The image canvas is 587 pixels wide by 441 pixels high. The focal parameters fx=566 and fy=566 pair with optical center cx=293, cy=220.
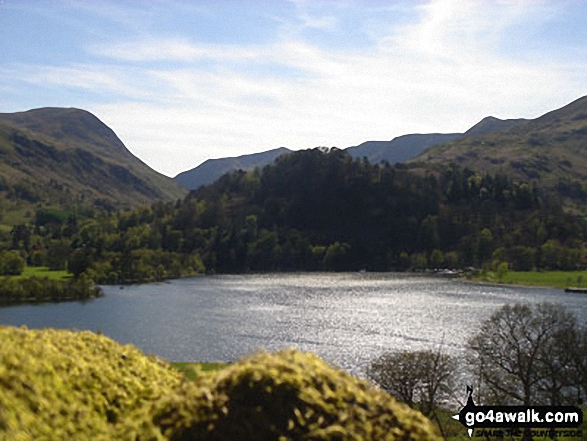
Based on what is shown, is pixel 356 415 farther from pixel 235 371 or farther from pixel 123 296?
pixel 123 296

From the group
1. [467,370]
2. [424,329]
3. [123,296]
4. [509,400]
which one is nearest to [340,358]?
[467,370]

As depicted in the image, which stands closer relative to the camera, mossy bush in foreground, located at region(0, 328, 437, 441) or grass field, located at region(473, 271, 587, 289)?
mossy bush in foreground, located at region(0, 328, 437, 441)

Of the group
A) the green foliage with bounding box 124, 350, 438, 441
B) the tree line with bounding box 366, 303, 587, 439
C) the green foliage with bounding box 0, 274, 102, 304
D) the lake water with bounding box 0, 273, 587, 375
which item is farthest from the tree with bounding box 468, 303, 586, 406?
the green foliage with bounding box 0, 274, 102, 304

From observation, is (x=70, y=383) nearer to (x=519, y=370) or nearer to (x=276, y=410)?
(x=276, y=410)

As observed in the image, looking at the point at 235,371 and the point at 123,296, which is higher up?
the point at 235,371

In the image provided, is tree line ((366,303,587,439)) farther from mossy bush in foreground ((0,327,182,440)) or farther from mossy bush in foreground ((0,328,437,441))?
mossy bush in foreground ((0,328,437,441))

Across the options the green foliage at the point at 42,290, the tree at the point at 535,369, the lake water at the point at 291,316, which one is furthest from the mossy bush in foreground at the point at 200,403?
the green foliage at the point at 42,290

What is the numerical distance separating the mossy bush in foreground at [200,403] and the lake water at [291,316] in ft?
200

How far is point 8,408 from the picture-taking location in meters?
4.81

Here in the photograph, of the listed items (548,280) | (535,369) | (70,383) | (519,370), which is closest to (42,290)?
(519,370)

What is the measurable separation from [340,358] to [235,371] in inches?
3174

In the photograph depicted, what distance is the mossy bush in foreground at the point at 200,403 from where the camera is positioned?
5152 millimetres

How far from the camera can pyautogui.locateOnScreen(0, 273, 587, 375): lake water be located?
304ft

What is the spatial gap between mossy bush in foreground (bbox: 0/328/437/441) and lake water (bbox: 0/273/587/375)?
60962 millimetres
